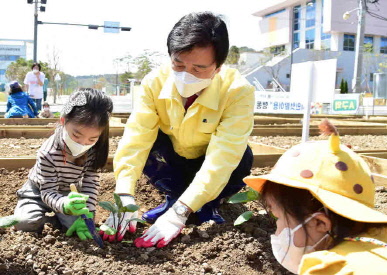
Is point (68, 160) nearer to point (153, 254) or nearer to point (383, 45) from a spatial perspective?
point (153, 254)

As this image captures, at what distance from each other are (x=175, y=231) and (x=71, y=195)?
1.63 feet

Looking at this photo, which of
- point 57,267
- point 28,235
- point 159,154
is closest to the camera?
point 57,267

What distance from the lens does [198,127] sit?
243 centimetres

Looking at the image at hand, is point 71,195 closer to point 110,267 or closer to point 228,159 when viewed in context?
point 110,267

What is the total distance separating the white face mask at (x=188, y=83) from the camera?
→ 227 cm

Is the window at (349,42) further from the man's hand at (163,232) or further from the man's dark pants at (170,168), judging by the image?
the man's hand at (163,232)

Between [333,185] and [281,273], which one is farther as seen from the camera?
[281,273]

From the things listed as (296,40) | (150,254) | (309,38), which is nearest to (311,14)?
(309,38)

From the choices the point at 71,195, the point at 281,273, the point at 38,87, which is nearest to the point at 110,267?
the point at 71,195

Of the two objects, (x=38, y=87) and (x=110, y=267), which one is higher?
(x=38, y=87)

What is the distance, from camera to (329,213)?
120 centimetres

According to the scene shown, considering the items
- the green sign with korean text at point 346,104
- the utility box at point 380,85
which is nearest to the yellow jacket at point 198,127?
the green sign with korean text at point 346,104

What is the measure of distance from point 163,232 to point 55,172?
2.12 feet

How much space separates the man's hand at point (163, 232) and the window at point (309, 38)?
4499 cm
